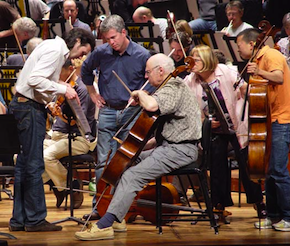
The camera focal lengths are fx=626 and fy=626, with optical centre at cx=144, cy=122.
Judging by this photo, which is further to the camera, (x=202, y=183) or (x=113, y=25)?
(x=113, y=25)

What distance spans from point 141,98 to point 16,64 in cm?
365

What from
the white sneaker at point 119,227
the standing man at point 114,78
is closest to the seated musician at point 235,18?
the standing man at point 114,78

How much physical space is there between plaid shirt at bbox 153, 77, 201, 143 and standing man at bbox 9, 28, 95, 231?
75cm

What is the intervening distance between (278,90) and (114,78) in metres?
1.40

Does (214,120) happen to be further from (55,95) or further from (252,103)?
(55,95)

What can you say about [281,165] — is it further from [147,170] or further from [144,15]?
[144,15]

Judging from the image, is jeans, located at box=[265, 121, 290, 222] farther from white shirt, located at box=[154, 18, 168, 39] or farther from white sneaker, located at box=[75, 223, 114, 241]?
white shirt, located at box=[154, 18, 168, 39]

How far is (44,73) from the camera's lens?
4637 millimetres

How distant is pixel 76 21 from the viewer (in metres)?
8.54

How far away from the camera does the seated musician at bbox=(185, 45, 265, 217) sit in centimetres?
503

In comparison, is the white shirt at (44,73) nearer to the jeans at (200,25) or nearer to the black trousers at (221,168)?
the black trousers at (221,168)

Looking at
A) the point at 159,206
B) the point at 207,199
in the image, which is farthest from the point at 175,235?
the point at 207,199

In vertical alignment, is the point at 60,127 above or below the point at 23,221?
above

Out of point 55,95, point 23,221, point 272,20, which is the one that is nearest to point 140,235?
point 23,221
